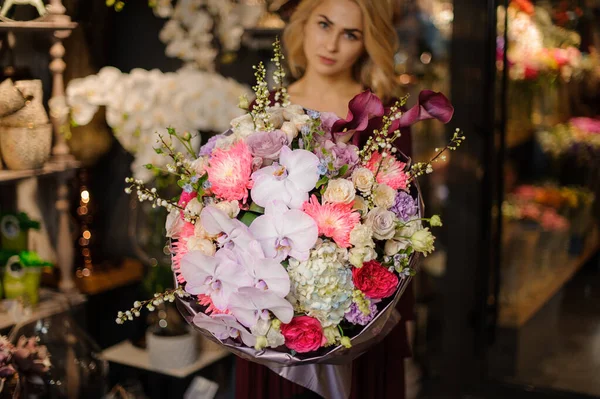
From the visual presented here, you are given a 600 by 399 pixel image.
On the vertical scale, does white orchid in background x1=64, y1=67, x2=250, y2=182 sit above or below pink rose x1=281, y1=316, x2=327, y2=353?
above

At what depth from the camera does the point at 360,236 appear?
1.57 meters

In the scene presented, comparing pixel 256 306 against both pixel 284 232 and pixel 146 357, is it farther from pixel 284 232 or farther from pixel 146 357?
pixel 146 357

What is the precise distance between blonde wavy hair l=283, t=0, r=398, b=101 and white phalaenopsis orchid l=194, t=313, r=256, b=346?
1071 millimetres

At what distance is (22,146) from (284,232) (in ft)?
3.79

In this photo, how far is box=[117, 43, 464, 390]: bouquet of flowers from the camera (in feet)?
5.09

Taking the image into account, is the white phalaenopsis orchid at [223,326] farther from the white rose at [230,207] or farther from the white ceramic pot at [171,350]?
the white ceramic pot at [171,350]

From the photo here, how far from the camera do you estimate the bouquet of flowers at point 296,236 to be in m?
1.55

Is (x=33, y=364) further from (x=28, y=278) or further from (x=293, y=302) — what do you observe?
(x=293, y=302)

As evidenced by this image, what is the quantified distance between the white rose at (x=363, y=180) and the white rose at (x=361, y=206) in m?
0.02

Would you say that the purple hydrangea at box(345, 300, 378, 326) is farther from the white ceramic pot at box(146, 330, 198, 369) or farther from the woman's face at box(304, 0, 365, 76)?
the white ceramic pot at box(146, 330, 198, 369)

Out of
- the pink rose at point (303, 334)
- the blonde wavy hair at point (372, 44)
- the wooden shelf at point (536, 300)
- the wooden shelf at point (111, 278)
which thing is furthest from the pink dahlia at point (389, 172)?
the wooden shelf at point (536, 300)

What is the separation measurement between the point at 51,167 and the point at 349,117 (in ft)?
3.93

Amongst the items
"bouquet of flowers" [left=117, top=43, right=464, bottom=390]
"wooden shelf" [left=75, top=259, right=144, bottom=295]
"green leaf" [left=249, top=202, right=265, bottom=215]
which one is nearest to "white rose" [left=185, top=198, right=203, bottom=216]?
"bouquet of flowers" [left=117, top=43, right=464, bottom=390]

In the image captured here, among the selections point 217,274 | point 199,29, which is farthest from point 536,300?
point 217,274
